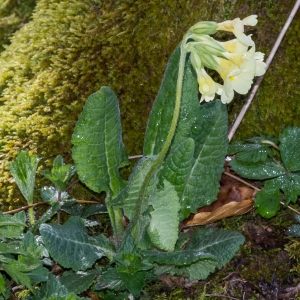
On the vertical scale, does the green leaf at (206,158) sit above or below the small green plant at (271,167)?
above

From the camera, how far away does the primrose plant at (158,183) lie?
1.86 metres

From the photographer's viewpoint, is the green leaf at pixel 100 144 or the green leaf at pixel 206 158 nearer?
the green leaf at pixel 100 144

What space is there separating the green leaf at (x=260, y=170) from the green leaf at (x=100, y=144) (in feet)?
1.67

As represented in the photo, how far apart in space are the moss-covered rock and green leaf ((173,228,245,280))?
0.61 m

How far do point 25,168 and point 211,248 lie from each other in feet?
2.54

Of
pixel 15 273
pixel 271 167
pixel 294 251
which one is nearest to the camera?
pixel 15 273

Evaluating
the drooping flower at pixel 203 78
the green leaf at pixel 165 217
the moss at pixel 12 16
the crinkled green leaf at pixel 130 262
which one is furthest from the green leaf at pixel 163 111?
the moss at pixel 12 16

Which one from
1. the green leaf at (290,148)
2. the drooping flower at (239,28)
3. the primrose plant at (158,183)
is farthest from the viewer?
the green leaf at (290,148)

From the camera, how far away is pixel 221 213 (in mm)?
2359

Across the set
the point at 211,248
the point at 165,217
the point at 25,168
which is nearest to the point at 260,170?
the point at 211,248

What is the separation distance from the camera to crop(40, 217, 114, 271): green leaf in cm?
189

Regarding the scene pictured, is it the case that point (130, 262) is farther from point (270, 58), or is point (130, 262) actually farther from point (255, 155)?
point (270, 58)

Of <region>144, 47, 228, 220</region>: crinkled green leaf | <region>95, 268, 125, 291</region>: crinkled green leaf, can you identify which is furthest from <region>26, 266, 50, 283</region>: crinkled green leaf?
<region>144, 47, 228, 220</region>: crinkled green leaf

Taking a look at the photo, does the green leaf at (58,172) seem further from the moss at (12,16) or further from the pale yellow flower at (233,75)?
the moss at (12,16)
